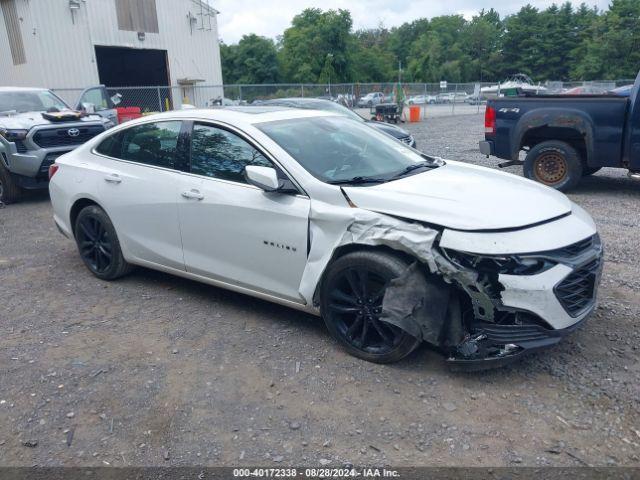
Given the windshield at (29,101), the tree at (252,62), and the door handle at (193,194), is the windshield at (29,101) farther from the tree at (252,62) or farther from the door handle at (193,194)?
the tree at (252,62)

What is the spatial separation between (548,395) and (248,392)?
181 cm

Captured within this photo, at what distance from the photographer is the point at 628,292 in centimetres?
459

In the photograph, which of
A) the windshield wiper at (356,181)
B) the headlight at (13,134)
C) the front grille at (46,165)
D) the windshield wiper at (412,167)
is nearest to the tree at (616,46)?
the front grille at (46,165)

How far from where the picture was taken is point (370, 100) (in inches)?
1209

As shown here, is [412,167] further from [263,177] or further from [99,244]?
[99,244]

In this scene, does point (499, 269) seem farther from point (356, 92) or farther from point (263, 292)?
point (356, 92)

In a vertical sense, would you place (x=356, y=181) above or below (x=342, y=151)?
below

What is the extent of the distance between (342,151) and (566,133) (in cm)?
549

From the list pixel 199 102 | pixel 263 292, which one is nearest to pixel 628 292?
pixel 263 292

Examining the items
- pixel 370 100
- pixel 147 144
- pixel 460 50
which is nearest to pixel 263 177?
pixel 147 144

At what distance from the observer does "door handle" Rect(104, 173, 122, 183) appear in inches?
189

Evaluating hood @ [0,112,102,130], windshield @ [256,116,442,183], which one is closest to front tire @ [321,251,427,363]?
windshield @ [256,116,442,183]

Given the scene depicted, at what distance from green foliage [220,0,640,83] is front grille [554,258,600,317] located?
64673mm

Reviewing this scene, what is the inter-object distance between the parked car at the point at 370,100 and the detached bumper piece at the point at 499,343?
92.2 ft
